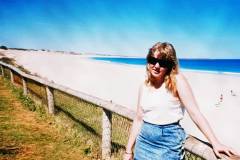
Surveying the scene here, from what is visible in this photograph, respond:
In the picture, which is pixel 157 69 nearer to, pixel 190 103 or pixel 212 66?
pixel 190 103

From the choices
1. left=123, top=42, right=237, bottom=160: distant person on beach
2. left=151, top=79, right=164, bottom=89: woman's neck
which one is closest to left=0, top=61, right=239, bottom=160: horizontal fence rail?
left=123, top=42, right=237, bottom=160: distant person on beach

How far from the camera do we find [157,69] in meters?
3.08

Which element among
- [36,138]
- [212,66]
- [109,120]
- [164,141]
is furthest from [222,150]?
[212,66]

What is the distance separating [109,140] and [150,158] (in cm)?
211

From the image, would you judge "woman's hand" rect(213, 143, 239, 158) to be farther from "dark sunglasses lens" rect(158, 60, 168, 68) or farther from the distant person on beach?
"dark sunglasses lens" rect(158, 60, 168, 68)

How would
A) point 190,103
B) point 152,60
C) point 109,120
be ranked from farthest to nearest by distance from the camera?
point 109,120
point 152,60
point 190,103

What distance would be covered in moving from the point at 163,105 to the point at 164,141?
35cm

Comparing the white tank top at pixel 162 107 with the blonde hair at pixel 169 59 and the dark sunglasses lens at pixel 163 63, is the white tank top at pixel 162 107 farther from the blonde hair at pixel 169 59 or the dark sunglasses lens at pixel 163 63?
the dark sunglasses lens at pixel 163 63

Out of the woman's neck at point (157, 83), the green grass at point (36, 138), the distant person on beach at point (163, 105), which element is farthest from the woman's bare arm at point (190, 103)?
the green grass at point (36, 138)

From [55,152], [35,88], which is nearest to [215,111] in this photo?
[35,88]

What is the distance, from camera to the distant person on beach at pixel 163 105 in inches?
116

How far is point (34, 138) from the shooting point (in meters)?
6.65

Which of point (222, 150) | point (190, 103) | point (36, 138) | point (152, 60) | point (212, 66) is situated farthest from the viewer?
point (212, 66)

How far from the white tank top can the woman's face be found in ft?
0.38
